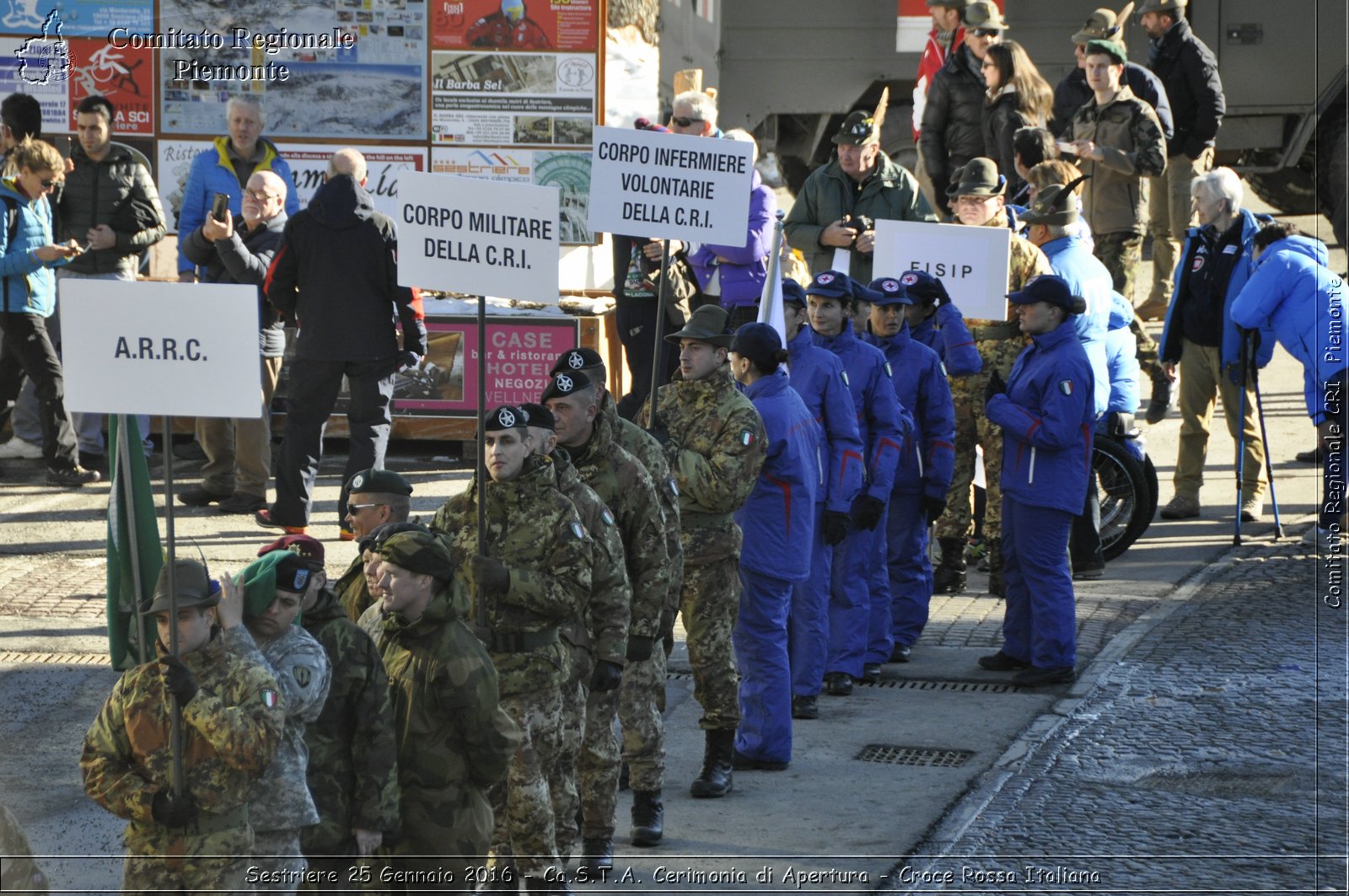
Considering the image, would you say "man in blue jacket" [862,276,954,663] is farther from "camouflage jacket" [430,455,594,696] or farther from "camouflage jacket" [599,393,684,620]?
"camouflage jacket" [430,455,594,696]

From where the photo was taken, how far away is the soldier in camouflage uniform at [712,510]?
7371mm

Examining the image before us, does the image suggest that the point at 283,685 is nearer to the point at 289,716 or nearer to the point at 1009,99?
the point at 289,716

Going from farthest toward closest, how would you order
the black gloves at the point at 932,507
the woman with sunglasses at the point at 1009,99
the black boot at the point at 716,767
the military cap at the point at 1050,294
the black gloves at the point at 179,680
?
1. the woman with sunglasses at the point at 1009,99
2. the black gloves at the point at 932,507
3. the military cap at the point at 1050,294
4. the black boot at the point at 716,767
5. the black gloves at the point at 179,680

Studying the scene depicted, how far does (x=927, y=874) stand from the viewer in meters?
6.43

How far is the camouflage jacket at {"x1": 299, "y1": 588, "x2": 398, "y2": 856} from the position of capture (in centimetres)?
512

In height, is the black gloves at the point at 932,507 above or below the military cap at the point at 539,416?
below

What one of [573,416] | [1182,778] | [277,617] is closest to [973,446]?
[1182,778]

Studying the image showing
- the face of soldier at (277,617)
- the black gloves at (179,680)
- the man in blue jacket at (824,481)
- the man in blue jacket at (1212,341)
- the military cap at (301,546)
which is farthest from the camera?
the man in blue jacket at (1212,341)

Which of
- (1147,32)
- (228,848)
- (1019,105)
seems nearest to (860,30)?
(1147,32)

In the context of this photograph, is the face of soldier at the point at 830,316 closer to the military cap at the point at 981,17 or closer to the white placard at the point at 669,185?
the white placard at the point at 669,185

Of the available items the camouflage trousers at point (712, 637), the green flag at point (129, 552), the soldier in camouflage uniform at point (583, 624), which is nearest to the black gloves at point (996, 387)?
the camouflage trousers at point (712, 637)

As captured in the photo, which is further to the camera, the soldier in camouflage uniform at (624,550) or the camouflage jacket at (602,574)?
the soldier in camouflage uniform at (624,550)

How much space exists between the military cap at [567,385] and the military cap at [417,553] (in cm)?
140

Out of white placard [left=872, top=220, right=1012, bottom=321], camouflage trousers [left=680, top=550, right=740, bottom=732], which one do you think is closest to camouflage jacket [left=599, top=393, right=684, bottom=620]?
camouflage trousers [left=680, top=550, right=740, bottom=732]
